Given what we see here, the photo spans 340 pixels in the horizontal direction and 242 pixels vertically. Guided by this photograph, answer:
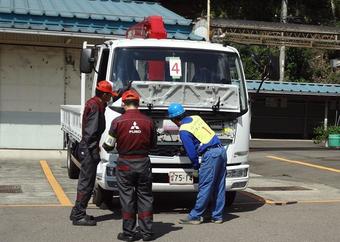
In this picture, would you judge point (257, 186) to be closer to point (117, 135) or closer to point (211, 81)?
point (211, 81)

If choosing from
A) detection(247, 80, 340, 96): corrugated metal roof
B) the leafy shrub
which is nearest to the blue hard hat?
the leafy shrub

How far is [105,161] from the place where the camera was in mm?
8133

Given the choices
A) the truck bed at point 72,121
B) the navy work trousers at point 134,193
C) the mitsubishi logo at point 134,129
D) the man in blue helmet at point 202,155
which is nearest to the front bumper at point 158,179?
the man in blue helmet at point 202,155

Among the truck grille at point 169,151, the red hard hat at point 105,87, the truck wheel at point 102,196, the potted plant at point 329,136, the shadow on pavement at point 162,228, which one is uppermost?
the red hard hat at point 105,87

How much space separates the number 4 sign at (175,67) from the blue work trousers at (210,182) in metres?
1.32

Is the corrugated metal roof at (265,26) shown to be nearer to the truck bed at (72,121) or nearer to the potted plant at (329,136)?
the potted plant at (329,136)

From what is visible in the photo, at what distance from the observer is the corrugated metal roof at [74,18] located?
49.1ft

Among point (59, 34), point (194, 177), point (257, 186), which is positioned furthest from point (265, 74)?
point (59, 34)

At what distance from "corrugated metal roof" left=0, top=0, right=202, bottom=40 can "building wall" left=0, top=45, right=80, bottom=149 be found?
1256 mm

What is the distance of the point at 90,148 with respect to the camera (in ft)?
25.2

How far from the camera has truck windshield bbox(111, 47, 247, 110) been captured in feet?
27.7

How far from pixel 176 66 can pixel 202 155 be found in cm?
147

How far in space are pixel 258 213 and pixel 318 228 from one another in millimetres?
1287

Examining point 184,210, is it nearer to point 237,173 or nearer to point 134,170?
point 237,173
